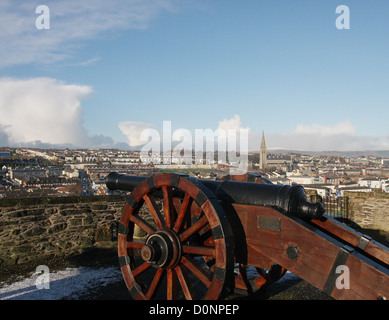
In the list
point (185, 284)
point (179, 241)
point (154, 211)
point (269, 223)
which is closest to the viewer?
point (269, 223)

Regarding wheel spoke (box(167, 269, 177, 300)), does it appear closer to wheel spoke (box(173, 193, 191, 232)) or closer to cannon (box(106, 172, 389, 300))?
cannon (box(106, 172, 389, 300))

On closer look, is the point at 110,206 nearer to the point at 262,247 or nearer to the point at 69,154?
the point at 262,247

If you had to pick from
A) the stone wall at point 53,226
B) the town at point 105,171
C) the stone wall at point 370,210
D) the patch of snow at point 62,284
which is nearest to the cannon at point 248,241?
the patch of snow at point 62,284

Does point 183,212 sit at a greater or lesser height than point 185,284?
greater

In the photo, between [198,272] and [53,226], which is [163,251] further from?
[53,226]

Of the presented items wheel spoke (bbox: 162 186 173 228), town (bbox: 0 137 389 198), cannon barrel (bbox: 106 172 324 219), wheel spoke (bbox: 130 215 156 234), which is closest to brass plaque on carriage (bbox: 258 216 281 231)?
cannon barrel (bbox: 106 172 324 219)

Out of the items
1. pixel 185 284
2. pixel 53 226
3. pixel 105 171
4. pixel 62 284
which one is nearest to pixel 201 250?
pixel 185 284
